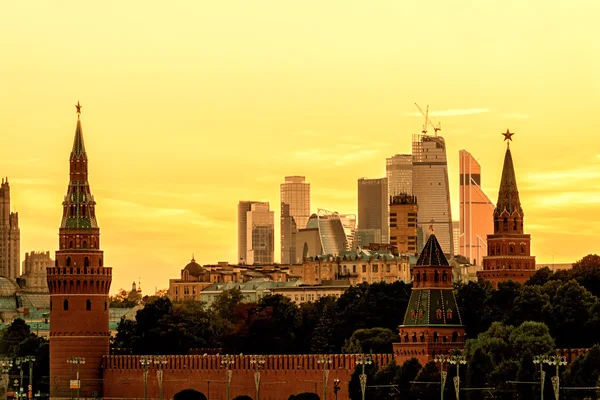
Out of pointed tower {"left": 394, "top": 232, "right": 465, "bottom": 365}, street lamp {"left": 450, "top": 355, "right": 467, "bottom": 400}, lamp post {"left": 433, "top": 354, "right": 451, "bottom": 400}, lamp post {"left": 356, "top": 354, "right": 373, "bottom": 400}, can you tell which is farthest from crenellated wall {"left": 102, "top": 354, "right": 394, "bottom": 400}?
street lamp {"left": 450, "top": 355, "right": 467, "bottom": 400}

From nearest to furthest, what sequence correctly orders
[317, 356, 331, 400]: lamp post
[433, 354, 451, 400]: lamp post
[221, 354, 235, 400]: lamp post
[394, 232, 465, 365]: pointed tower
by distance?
[433, 354, 451, 400]: lamp post < [394, 232, 465, 365]: pointed tower < [317, 356, 331, 400]: lamp post < [221, 354, 235, 400]: lamp post

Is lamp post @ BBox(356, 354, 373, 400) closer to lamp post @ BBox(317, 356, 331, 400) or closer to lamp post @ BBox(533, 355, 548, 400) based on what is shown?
lamp post @ BBox(317, 356, 331, 400)

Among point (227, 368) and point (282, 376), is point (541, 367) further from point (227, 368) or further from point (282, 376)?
point (282, 376)

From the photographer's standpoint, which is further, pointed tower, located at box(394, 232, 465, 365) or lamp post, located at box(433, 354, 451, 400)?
pointed tower, located at box(394, 232, 465, 365)

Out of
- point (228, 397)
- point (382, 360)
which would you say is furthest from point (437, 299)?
point (228, 397)

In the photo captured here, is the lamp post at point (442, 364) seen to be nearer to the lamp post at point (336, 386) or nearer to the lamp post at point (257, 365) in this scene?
the lamp post at point (336, 386)

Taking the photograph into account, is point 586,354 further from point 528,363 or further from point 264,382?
point 264,382

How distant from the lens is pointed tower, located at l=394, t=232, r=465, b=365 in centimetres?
18200

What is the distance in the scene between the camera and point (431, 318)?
182500 millimetres

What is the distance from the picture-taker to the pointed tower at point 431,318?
18200cm

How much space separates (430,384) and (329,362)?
23171 millimetres

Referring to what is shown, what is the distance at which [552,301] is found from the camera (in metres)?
190

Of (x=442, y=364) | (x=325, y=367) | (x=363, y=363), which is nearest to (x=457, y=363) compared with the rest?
Result: (x=442, y=364)

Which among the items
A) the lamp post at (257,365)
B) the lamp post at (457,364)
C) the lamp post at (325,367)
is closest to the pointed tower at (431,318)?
the lamp post at (325,367)
